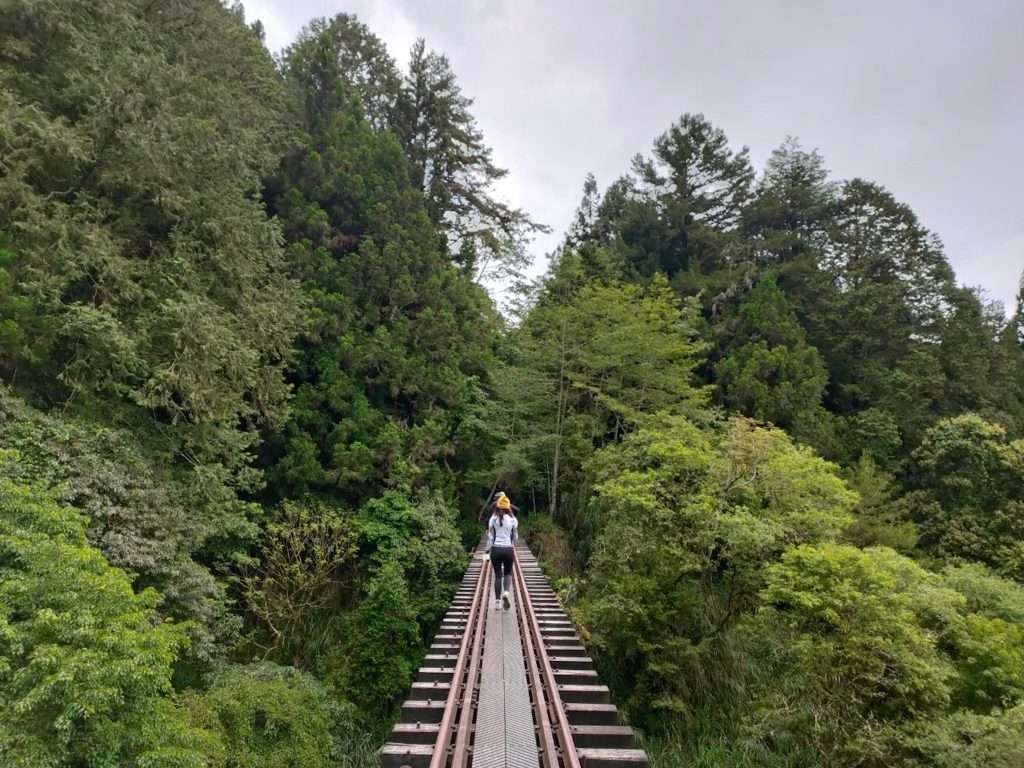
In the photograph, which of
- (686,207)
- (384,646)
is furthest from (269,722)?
(686,207)

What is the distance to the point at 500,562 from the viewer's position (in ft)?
23.4

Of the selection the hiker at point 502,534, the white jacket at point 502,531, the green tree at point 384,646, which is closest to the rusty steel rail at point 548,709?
the hiker at point 502,534

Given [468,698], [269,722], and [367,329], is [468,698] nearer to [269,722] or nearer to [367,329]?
[269,722]

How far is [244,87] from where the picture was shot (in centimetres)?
1352

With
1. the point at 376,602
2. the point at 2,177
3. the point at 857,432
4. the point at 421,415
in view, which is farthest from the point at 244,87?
the point at 857,432

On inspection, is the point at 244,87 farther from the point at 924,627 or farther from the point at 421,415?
the point at 924,627

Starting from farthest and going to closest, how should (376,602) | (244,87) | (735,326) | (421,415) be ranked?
(735,326) → (421,415) → (244,87) → (376,602)

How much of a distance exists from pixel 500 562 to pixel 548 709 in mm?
2890

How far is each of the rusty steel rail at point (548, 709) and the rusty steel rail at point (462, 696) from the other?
603mm

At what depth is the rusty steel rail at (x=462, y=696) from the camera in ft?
11.4

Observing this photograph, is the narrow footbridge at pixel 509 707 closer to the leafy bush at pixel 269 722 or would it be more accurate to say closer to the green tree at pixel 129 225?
the leafy bush at pixel 269 722

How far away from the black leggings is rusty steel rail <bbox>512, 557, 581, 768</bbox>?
701 mm

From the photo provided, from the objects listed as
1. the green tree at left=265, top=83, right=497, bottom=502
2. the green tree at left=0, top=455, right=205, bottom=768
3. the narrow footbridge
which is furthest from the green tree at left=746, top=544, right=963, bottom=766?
the green tree at left=265, top=83, right=497, bottom=502

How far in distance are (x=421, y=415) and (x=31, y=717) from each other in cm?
1272
